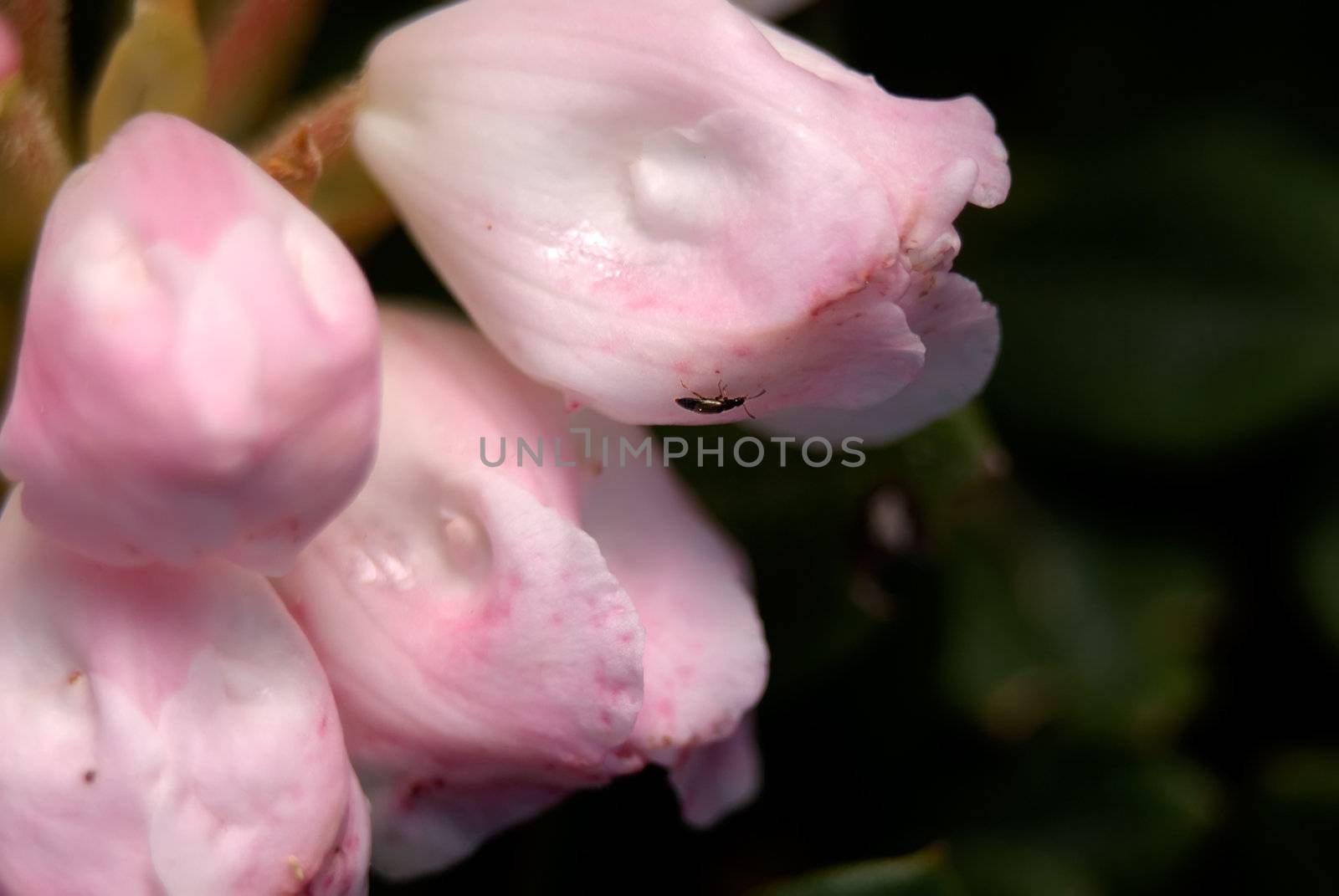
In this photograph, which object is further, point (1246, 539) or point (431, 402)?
point (1246, 539)

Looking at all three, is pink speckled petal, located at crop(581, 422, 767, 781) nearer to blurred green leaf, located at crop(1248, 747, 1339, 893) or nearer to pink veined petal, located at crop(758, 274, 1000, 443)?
pink veined petal, located at crop(758, 274, 1000, 443)

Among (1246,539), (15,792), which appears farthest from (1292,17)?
(15,792)

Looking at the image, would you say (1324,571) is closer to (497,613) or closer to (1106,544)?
(1106,544)

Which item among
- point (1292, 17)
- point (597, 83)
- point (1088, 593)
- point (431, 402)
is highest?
point (597, 83)

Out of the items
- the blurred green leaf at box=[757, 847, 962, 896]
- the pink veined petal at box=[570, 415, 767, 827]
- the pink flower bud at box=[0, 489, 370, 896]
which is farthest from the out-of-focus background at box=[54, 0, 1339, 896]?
the pink flower bud at box=[0, 489, 370, 896]

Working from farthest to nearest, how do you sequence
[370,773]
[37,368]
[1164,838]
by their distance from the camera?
[1164,838] → [370,773] → [37,368]

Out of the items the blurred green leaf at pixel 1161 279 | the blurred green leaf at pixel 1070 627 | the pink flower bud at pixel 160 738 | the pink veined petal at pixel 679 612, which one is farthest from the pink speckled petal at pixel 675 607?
the blurred green leaf at pixel 1161 279

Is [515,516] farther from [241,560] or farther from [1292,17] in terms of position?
[1292,17]
